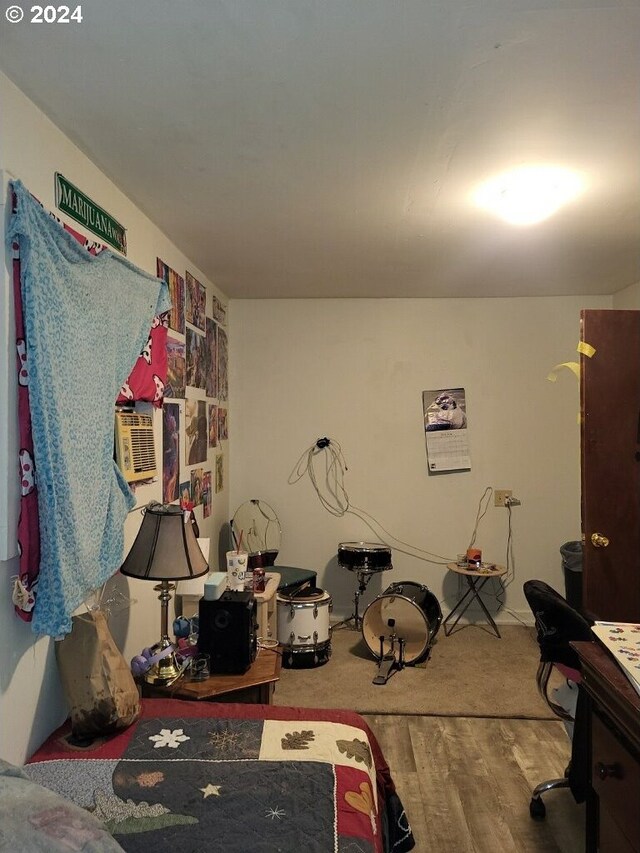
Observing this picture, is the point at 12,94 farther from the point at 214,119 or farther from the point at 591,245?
the point at 591,245

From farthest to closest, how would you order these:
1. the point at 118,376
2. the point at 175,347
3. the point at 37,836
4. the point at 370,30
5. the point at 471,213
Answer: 1. the point at 175,347
2. the point at 471,213
3. the point at 118,376
4. the point at 370,30
5. the point at 37,836

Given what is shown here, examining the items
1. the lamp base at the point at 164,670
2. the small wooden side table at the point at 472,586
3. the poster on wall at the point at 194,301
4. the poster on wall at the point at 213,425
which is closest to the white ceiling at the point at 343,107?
the poster on wall at the point at 194,301

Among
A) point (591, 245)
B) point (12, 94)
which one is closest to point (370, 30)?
point (12, 94)

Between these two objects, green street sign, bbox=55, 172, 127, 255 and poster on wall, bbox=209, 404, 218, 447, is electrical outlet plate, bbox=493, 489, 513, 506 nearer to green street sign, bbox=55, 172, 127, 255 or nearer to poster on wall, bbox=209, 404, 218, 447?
poster on wall, bbox=209, 404, 218, 447

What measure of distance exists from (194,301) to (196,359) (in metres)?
0.35

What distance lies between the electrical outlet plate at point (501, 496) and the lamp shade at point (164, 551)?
297 centimetres

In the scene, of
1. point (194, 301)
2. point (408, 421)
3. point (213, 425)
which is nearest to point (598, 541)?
point (408, 421)

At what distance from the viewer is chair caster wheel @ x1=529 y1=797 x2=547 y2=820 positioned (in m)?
2.26

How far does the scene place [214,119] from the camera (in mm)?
1825

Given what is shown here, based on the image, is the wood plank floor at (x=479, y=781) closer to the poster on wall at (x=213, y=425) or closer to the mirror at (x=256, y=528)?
the mirror at (x=256, y=528)

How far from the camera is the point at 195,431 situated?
3.54 meters

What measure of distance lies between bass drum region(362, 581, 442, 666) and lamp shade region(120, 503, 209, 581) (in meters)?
1.77

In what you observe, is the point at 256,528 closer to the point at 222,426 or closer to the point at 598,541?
the point at 222,426

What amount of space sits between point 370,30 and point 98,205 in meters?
1.23
